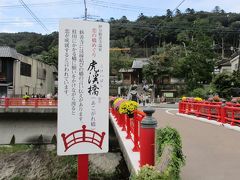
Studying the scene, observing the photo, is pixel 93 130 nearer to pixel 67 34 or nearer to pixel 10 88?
pixel 67 34

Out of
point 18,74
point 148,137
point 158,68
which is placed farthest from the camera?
point 158,68

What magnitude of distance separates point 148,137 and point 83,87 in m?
1.40

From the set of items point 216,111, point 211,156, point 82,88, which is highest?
point 82,88

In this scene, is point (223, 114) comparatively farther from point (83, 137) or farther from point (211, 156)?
point (83, 137)

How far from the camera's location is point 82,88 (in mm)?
4605

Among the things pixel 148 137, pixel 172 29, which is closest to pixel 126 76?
pixel 172 29

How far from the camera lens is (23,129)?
77.1 ft

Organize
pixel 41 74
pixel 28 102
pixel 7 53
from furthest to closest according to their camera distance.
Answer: pixel 41 74 → pixel 7 53 → pixel 28 102

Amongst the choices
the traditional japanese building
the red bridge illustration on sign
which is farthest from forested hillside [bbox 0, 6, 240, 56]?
the red bridge illustration on sign

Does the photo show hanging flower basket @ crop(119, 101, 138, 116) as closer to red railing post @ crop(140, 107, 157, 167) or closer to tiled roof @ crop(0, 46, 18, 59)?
red railing post @ crop(140, 107, 157, 167)

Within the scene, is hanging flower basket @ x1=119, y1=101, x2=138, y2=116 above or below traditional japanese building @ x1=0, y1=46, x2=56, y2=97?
below

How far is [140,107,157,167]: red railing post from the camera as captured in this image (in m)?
5.16

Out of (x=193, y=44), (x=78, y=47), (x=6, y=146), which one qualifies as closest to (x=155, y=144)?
(x=78, y=47)

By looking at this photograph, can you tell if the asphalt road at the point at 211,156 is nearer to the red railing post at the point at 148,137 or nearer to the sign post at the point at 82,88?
the red railing post at the point at 148,137
